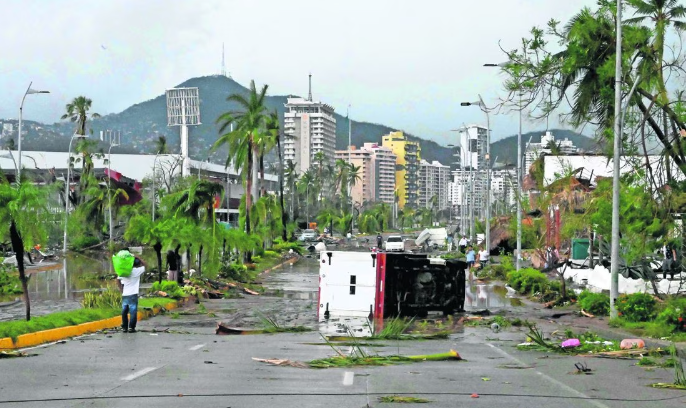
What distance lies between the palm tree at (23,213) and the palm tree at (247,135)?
37.2 meters

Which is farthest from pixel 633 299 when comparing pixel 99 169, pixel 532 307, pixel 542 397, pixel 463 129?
pixel 99 169

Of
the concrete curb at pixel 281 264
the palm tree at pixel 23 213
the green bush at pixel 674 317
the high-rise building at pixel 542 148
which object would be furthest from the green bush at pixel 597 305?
the concrete curb at pixel 281 264

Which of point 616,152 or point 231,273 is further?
point 231,273

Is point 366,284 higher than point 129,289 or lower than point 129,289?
lower

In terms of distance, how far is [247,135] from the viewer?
6134 cm

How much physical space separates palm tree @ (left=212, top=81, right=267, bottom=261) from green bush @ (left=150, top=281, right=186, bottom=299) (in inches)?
1013

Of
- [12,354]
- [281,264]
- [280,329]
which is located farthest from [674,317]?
[281,264]

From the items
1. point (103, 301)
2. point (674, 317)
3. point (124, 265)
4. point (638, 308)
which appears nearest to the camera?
point (124, 265)

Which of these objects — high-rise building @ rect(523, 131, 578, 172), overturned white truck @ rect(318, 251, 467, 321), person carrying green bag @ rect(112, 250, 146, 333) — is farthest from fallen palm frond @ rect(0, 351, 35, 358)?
high-rise building @ rect(523, 131, 578, 172)

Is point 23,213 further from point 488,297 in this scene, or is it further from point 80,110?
point 80,110

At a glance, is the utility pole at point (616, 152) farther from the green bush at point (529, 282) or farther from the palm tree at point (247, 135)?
the palm tree at point (247, 135)

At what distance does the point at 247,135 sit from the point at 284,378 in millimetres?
47798

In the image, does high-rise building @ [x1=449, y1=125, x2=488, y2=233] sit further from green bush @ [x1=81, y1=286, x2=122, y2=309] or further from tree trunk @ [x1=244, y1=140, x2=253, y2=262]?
green bush @ [x1=81, y1=286, x2=122, y2=309]

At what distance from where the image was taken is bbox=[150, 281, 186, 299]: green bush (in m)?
34.2
